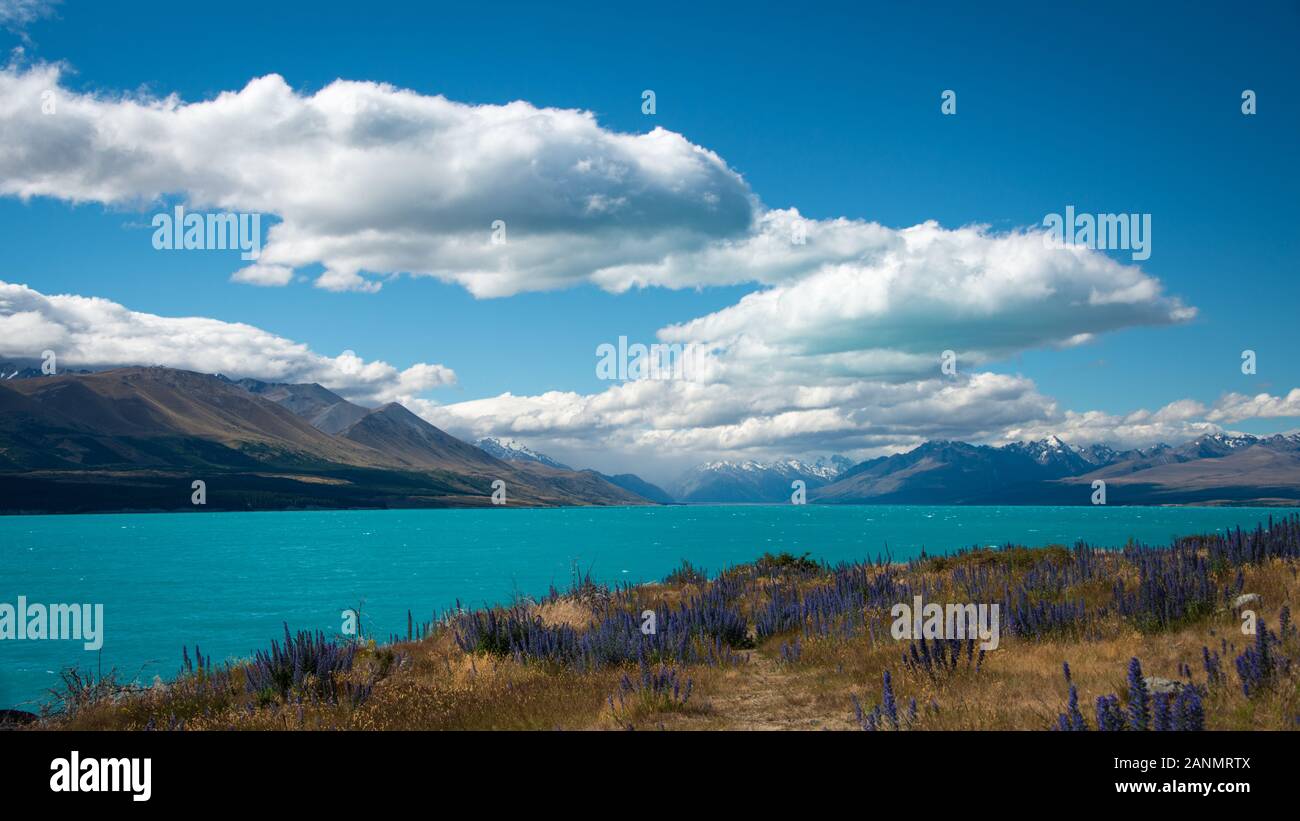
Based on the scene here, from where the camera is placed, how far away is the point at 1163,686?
7723 mm

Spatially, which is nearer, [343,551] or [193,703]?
[193,703]

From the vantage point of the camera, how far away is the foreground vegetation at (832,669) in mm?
7598

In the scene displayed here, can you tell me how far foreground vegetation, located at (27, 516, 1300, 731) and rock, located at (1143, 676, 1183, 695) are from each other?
0.04m

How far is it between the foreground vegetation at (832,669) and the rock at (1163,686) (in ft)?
0.12

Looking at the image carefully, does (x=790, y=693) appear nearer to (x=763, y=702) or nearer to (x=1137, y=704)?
(x=763, y=702)

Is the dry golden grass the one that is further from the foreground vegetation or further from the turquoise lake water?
the turquoise lake water

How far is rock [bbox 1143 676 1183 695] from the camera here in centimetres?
748

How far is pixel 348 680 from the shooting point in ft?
37.8

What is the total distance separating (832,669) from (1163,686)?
4365 mm
